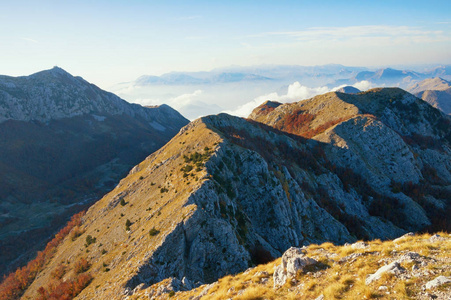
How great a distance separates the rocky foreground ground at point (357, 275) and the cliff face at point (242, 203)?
1301cm

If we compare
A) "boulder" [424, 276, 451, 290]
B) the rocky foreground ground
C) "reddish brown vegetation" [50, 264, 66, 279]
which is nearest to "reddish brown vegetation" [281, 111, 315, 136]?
the rocky foreground ground

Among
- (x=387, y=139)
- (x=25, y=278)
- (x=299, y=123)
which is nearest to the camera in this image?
(x=25, y=278)

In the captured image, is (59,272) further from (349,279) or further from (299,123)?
(299,123)

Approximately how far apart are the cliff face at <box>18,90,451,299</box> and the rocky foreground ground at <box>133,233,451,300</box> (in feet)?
42.7

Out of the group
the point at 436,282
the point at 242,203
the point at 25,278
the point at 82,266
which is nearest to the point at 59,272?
the point at 82,266

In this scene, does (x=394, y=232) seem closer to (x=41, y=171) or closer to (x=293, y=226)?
(x=293, y=226)

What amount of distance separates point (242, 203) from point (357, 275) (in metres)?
37.1

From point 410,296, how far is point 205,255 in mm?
29084

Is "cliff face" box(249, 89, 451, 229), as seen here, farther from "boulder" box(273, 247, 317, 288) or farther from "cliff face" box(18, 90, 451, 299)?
"boulder" box(273, 247, 317, 288)

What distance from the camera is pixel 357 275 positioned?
48.6 feet

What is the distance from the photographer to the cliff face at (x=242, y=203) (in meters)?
35.5

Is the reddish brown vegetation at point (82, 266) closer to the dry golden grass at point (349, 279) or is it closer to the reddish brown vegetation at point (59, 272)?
the reddish brown vegetation at point (59, 272)

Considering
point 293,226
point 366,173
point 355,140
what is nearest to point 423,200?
point 366,173

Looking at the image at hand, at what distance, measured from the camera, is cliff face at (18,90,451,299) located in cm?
3550
